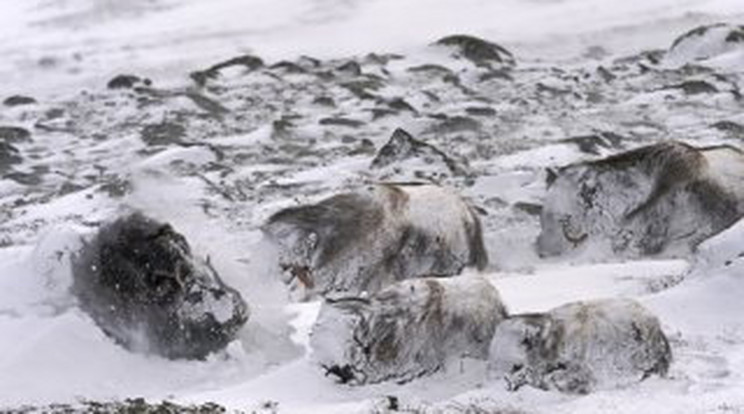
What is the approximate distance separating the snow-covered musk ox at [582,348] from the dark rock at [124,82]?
24.5m

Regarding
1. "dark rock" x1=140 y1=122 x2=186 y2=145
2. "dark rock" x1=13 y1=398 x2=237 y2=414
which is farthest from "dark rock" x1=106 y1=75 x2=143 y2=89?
"dark rock" x1=13 y1=398 x2=237 y2=414

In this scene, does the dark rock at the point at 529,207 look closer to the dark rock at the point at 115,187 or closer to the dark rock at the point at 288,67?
the dark rock at the point at 115,187

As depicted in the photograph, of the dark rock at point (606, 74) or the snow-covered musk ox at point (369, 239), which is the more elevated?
the snow-covered musk ox at point (369, 239)

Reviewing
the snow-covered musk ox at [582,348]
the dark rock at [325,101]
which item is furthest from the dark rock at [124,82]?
the snow-covered musk ox at [582,348]

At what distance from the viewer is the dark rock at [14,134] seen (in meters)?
29.9

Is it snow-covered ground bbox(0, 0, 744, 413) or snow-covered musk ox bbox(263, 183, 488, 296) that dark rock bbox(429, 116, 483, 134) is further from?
snow-covered musk ox bbox(263, 183, 488, 296)

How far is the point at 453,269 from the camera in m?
16.1

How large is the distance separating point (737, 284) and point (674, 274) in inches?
61.3

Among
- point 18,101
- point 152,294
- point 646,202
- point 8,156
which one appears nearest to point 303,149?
point 8,156

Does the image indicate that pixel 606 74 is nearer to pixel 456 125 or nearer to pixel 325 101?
pixel 456 125

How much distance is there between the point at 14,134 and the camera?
3023 cm

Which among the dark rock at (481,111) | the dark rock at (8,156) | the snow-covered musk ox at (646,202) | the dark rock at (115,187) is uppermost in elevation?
the snow-covered musk ox at (646,202)

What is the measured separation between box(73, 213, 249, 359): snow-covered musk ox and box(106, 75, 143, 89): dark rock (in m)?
21.8

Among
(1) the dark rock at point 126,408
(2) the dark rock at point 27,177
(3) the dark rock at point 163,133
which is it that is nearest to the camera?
(1) the dark rock at point 126,408
